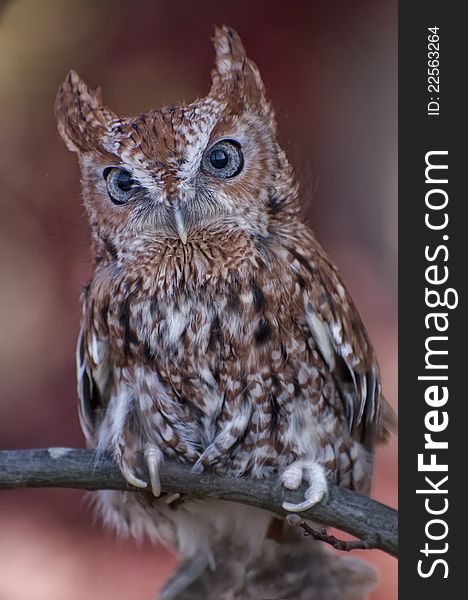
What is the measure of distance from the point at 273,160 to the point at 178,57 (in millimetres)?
239

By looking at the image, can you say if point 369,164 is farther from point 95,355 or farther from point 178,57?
point 95,355

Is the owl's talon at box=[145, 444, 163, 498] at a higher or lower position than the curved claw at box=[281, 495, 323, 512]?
higher

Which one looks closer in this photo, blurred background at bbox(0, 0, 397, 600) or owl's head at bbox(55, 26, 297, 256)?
owl's head at bbox(55, 26, 297, 256)

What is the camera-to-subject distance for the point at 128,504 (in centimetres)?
142

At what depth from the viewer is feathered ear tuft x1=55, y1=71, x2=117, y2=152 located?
121 cm

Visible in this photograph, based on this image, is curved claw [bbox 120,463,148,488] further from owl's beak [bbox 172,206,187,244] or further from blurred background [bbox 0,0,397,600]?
owl's beak [bbox 172,206,187,244]

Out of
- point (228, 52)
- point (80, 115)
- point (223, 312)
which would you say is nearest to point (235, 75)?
point (228, 52)

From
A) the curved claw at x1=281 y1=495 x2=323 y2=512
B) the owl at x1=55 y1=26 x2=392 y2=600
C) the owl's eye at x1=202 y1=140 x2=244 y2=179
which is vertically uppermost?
the owl's eye at x1=202 y1=140 x2=244 y2=179

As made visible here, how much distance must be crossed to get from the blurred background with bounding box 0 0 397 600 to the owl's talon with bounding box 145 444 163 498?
0.63ft

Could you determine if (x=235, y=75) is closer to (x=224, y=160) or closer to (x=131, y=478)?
(x=224, y=160)

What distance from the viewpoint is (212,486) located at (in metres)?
1.20

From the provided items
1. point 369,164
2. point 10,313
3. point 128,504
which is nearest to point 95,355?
point 10,313

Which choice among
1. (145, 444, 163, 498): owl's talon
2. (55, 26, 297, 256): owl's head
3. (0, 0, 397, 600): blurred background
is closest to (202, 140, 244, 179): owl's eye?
(55, 26, 297, 256): owl's head

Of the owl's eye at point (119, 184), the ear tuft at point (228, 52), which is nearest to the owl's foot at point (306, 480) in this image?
the owl's eye at point (119, 184)
